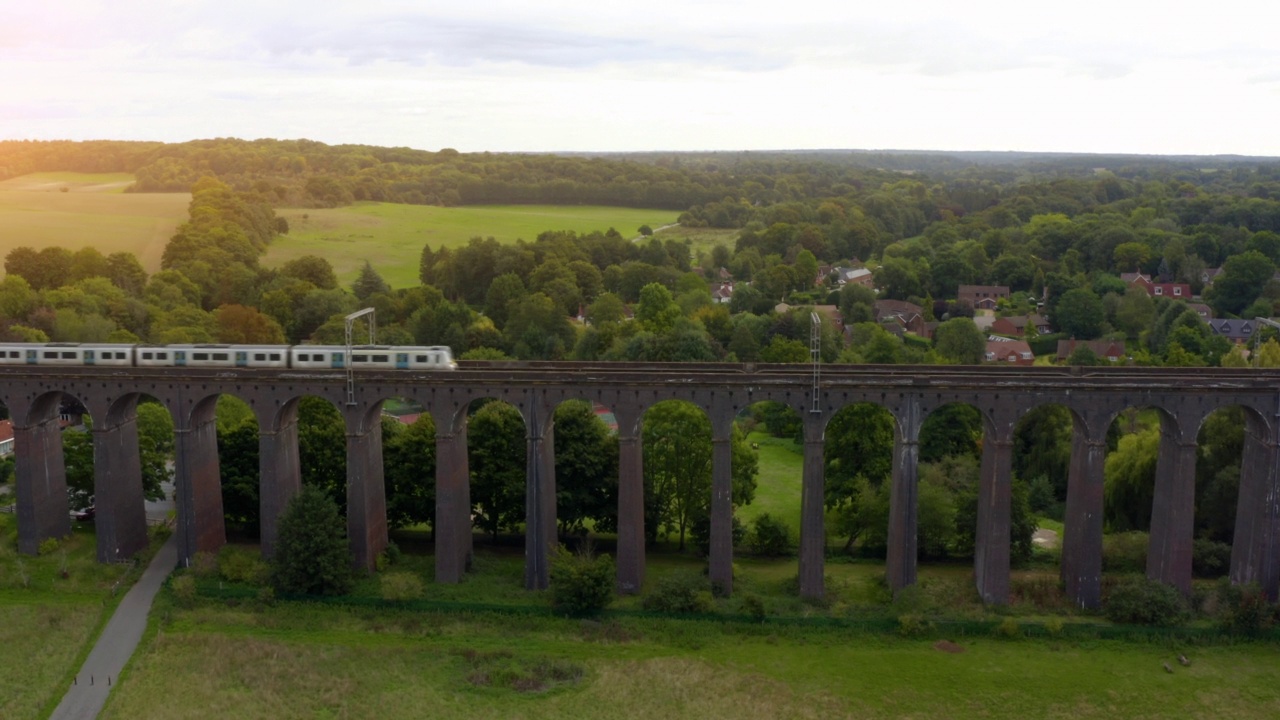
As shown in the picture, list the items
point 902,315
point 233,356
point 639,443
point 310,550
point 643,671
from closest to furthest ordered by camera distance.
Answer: point 643,671 → point 310,550 → point 639,443 → point 233,356 → point 902,315

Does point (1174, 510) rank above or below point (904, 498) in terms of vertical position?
below

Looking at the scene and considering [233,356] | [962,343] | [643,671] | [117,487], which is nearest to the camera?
[643,671]

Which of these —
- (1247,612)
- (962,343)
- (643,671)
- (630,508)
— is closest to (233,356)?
(630,508)

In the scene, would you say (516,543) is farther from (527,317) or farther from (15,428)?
(527,317)

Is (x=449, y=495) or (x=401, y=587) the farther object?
(x=449, y=495)

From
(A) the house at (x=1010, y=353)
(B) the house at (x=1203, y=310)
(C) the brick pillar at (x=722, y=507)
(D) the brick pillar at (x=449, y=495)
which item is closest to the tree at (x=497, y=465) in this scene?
(D) the brick pillar at (x=449, y=495)

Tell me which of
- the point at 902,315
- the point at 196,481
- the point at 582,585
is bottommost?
the point at 582,585

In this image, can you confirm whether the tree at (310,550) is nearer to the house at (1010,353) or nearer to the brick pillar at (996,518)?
Result: the brick pillar at (996,518)

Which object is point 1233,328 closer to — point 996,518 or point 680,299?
point 680,299
